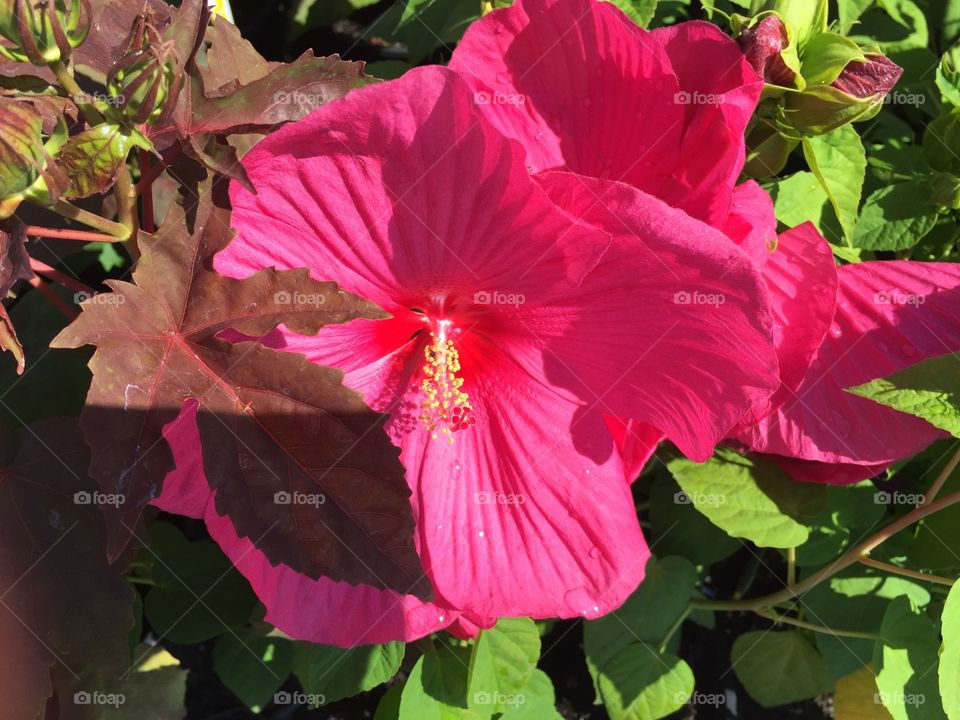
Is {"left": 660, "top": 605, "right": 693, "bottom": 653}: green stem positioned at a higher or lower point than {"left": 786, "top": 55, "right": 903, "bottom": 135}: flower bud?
lower

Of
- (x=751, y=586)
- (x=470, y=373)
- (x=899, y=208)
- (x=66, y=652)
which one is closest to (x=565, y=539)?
(x=470, y=373)

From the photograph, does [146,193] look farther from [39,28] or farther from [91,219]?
[39,28]

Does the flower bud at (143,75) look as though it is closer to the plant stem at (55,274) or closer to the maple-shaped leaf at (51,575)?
the plant stem at (55,274)

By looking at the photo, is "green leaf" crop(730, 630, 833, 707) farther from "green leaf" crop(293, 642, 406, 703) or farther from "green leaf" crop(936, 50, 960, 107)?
"green leaf" crop(936, 50, 960, 107)

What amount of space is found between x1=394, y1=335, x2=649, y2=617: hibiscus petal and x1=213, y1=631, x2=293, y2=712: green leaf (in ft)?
1.95

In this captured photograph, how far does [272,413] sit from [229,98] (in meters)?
0.29

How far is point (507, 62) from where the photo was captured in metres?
0.84

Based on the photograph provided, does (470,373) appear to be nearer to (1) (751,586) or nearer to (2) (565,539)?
(2) (565,539)

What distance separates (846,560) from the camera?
1.17 meters

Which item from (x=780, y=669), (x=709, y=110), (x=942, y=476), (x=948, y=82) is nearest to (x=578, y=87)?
(x=709, y=110)

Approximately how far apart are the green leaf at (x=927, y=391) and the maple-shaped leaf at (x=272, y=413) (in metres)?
0.47

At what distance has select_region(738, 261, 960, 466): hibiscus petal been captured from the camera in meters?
0.97

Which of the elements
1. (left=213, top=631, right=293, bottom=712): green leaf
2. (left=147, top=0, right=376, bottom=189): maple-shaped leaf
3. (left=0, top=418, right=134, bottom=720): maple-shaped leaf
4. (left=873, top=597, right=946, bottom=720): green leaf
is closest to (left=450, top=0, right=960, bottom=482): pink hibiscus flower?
(left=147, top=0, right=376, bottom=189): maple-shaped leaf

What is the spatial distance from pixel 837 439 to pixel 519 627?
498mm
